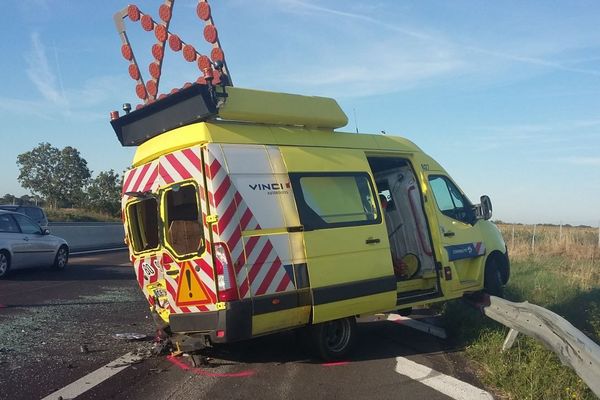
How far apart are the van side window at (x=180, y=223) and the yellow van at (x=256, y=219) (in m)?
0.01

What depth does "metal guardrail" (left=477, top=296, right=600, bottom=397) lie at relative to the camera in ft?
15.6

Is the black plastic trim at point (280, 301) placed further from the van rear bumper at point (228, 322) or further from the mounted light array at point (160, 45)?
the mounted light array at point (160, 45)

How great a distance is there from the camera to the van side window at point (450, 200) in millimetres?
8266

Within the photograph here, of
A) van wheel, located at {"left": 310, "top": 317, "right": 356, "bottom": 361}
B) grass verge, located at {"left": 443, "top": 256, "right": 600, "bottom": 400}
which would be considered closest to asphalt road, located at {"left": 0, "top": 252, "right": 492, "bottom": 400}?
van wheel, located at {"left": 310, "top": 317, "right": 356, "bottom": 361}

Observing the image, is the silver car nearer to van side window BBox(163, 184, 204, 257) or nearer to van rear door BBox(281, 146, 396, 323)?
van side window BBox(163, 184, 204, 257)

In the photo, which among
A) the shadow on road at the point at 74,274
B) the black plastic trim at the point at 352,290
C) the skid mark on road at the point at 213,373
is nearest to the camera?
the skid mark on road at the point at 213,373

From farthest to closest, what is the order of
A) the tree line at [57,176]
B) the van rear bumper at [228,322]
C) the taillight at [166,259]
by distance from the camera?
the tree line at [57,176] < the taillight at [166,259] < the van rear bumper at [228,322]

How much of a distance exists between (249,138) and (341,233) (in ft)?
4.91

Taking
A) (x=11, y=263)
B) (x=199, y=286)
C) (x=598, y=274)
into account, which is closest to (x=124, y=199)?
(x=199, y=286)

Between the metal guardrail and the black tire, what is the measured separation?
5.64 feet

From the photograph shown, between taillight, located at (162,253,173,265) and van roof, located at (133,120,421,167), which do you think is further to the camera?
taillight, located at (162,253,173,265)

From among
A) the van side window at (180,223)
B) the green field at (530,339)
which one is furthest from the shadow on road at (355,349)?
the van side window at (180,223)

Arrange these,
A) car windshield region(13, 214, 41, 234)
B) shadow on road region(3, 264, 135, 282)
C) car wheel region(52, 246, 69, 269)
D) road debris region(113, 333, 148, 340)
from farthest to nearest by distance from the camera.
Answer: car wheel region(52, 246, 69, 269) → car windshield region(13, 214, 41, 234) → shadow on road region(3, 264, 135, 282) → road debris region(113, 333, 148, 340)

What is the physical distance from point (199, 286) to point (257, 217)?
921mm
